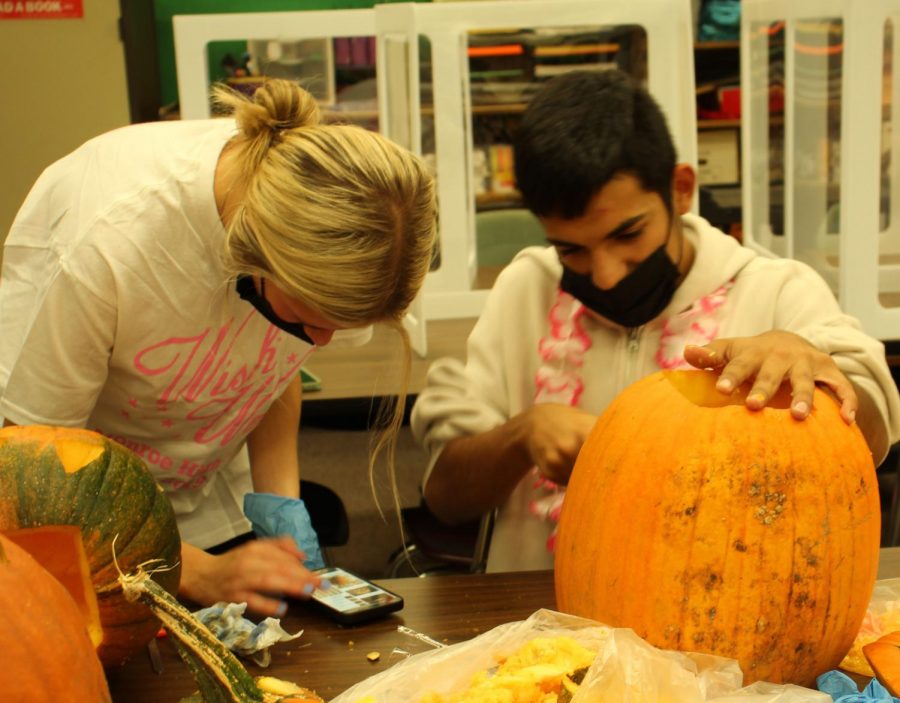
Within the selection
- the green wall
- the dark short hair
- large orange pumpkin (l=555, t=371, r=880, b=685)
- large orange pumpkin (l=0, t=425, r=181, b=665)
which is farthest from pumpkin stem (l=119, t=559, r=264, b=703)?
the green wall

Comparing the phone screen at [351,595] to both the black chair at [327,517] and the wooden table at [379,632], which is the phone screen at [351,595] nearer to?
the wooden table at [379,632]

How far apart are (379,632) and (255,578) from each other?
0.14m

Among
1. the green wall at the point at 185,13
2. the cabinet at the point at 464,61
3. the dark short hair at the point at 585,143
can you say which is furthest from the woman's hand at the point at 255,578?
the green wall at the point at 185,13

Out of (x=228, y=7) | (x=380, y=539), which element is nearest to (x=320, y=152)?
(x=380, y=539)

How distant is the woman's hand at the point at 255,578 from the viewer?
101 centimetres

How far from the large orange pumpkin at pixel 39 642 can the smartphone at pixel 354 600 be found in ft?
1.21

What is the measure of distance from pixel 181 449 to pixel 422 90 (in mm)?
1225

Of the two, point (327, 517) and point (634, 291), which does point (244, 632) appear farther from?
point (327, 517)

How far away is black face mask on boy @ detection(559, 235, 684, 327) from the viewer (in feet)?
3.95

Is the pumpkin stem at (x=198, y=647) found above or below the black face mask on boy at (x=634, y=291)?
below

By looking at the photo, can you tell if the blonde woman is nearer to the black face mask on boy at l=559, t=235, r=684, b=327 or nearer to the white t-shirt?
the white t-shirt

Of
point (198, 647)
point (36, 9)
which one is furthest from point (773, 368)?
point (36, 9)

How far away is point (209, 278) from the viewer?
4.01 ft

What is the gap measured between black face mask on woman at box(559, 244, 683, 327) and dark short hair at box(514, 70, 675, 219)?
79 mm
